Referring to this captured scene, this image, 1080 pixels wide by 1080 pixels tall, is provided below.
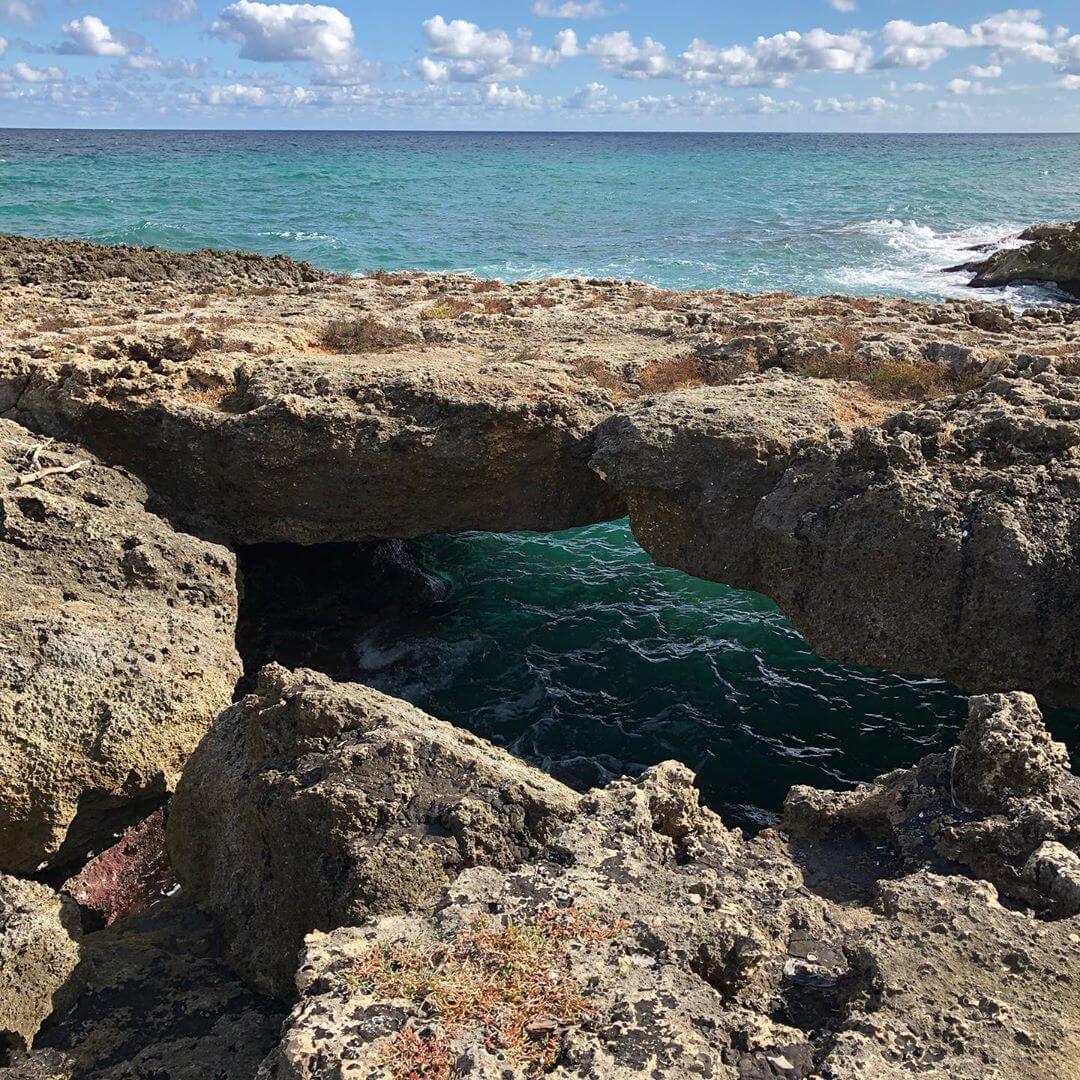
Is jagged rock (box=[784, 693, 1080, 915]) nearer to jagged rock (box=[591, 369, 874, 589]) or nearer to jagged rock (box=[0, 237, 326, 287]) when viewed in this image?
jagged rock (box=[591, 369, 874, 589])

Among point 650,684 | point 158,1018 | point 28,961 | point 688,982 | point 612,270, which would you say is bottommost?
point 650,684

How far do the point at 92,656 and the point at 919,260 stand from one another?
49.3 metres

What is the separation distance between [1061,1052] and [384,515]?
35.5 feet

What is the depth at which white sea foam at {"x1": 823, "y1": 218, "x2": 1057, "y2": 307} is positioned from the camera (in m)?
38.5

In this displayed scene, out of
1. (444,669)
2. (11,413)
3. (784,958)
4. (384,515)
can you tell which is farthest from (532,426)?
(784,958)

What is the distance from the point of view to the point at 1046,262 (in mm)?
37375

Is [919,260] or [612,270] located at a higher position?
[919,260]

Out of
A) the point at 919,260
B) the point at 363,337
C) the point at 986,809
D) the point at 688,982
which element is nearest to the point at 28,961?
the point at 688,982

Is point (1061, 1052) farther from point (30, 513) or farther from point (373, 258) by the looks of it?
point (373, 258)

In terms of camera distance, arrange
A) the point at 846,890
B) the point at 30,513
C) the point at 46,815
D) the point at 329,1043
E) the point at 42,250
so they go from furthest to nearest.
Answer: the point at 42,250
the point at 30,513
the point at 46,815
the point at 846,890
the point at 329,1043

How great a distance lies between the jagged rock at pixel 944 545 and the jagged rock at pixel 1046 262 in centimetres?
3048

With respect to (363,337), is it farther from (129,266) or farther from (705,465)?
(129,266)

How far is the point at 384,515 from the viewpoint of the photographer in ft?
45.6

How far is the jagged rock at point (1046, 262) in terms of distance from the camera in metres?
36.9
